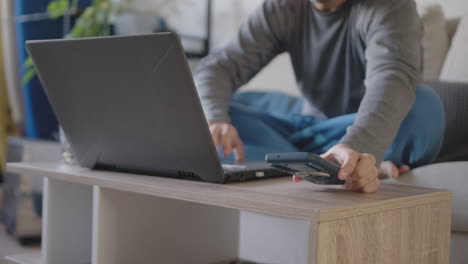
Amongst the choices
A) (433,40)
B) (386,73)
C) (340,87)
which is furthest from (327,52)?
(433,40)

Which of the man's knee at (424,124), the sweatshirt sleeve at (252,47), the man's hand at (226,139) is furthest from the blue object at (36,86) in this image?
the man's knee at (424,124)

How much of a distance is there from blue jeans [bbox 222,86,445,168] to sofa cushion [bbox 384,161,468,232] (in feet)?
0.17

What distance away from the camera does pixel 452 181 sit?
1056mm

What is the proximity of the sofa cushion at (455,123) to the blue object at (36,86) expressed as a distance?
169cm

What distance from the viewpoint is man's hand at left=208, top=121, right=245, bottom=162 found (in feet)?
3.58

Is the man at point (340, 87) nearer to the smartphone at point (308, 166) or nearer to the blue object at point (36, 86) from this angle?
the smartphone at point (308, 166)

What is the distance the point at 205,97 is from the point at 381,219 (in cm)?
60

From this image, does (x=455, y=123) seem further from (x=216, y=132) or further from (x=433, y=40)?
(x=216, y=132)

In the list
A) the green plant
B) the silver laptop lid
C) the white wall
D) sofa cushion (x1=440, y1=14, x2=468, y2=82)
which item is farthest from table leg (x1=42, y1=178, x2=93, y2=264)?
the white wall

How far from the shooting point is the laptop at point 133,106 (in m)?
0.77

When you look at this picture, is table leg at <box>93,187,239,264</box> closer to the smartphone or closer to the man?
the man

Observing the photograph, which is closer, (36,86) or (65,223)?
(65,223)

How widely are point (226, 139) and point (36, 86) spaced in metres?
1.62

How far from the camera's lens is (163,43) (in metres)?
0.75
